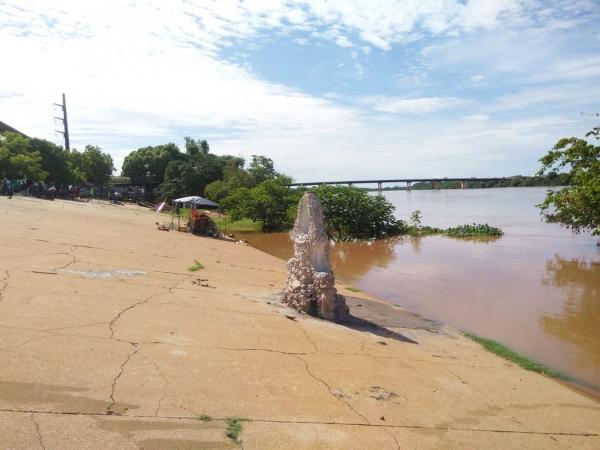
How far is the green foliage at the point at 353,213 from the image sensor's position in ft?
106

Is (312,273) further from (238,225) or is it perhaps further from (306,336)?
(238,225)

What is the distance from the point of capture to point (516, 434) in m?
5.43

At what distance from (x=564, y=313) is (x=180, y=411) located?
Result: 11939mm

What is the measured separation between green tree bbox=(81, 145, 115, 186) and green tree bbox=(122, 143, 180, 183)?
774cm

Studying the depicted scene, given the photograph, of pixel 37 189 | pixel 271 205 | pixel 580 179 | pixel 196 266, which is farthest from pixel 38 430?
pixel 37 189

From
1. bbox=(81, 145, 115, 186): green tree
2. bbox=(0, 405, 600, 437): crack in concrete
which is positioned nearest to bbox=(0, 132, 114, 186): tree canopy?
bbox=(81, 145, 115, 186): green tree

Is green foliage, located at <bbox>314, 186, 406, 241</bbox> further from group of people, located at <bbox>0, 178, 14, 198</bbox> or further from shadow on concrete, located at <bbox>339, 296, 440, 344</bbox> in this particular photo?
shadow on concrete, located at <bbox>339, 296, 440, 344</bbox>

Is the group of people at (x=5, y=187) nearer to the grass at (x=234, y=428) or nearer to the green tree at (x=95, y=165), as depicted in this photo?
the green tree at (x=95, y=165)

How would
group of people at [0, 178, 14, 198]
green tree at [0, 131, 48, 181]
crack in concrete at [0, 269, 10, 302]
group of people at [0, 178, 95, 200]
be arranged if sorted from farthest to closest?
green tree at [0, 131, 48, 181] < group of people at [0, 178, 95, 200] < group of people at [0, 178, 14, 198] < crack in concrete at [0, 269, 10, 302]

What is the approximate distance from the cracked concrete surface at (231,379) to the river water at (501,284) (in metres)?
2.13

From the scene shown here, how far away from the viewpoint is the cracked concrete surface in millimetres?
4305

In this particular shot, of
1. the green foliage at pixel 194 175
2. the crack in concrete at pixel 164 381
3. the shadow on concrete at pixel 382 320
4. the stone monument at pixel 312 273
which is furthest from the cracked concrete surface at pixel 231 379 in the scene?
the green foliage at pixel 194 175

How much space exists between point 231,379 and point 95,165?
5290cm

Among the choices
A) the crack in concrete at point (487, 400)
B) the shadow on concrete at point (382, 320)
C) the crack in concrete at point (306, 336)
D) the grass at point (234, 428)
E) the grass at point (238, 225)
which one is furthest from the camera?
the grass at point (238, 225)
